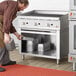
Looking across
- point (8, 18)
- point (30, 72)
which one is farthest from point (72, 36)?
point (8, 18)

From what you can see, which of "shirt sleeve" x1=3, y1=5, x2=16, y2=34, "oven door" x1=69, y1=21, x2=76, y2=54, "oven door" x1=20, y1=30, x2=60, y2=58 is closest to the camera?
"shirt sleeve" x1=3, y1=5, x2=16, y2=34

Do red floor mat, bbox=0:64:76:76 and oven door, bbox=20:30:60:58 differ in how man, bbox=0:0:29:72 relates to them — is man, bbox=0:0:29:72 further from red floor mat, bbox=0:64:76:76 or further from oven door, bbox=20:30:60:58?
oven door, bbox=20:30:60:58

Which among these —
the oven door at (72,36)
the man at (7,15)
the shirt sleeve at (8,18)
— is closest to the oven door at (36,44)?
the oven door at (72,36)

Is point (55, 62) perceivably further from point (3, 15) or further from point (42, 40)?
point (3, 15)

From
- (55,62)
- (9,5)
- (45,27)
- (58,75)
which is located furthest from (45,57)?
(9,5)

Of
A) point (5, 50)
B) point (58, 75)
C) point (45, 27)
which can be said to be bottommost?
point (58, 75)

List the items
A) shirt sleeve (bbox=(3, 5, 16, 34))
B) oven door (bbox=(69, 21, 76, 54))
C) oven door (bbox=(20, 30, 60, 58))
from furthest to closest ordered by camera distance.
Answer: oven door (bbox=(20, 30, 60, 58)) < oven door (bbox=(69, 21, 76, 54)) < shirt sleeve (bbox=(3, 5, 16, 34))

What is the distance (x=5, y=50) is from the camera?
434 cm

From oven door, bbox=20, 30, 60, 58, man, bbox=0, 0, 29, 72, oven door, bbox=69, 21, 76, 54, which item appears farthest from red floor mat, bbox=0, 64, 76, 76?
oven door, bbox=20, 30, 60, 58

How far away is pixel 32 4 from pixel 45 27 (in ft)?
2.70

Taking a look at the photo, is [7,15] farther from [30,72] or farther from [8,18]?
[30,72]

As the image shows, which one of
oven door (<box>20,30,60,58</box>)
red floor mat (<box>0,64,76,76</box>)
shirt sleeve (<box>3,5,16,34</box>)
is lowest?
red floor mat (<box>0,64,76,76</box>)

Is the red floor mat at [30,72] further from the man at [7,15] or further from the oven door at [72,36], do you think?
the oven door at [72,36]

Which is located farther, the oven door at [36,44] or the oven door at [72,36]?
the oven door at [36,44]
